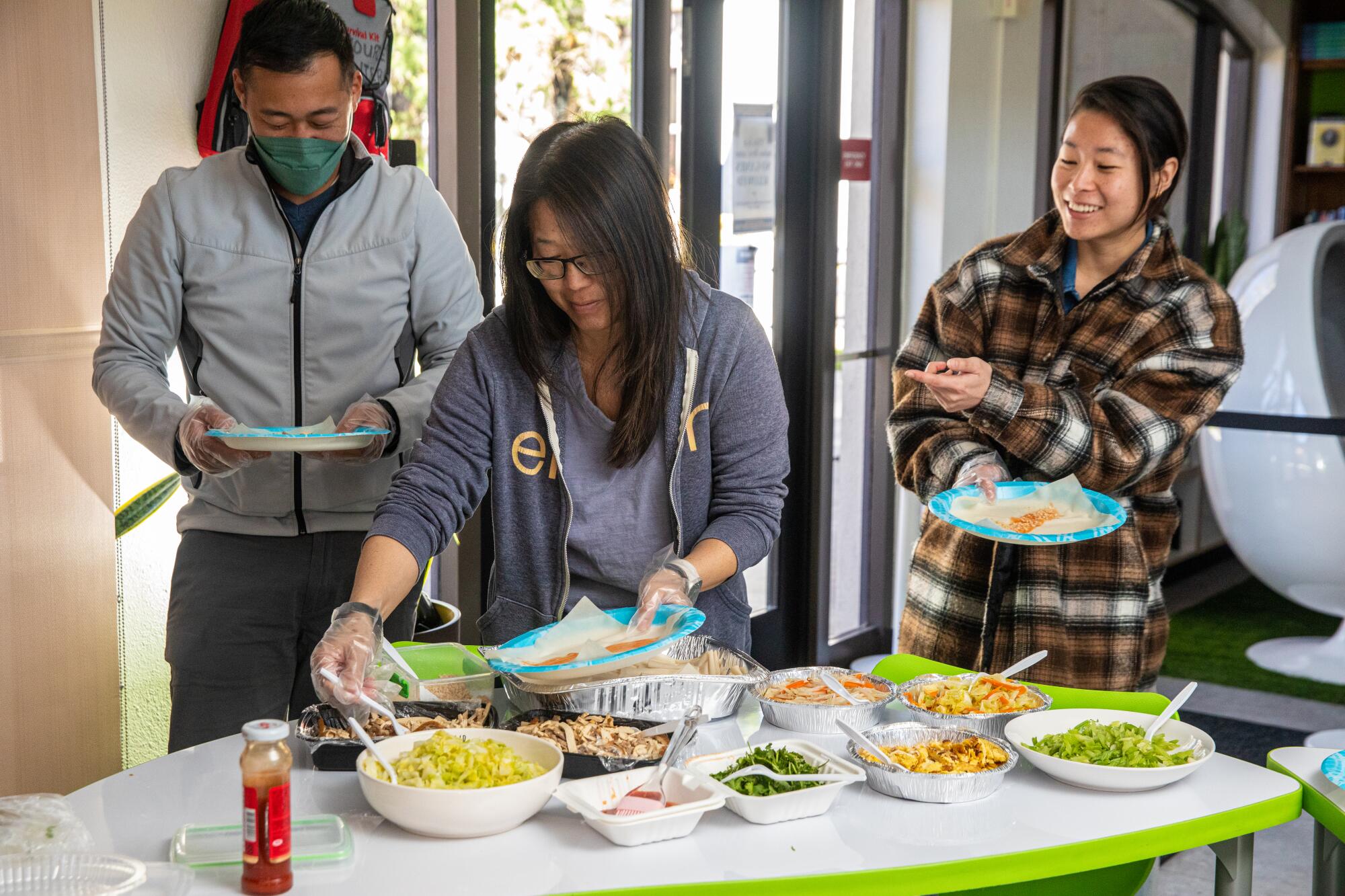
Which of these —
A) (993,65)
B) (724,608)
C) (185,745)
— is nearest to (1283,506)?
(993,65)

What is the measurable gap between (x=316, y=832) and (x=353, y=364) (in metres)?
1.13

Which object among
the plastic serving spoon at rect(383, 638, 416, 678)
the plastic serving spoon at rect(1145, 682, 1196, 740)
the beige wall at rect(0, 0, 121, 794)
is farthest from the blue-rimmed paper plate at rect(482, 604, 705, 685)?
the beige wall at rect(0, 0, 121, 794)

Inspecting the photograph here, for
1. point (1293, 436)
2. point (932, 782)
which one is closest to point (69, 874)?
point (932, 782)

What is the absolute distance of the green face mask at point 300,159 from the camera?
2.21 metres

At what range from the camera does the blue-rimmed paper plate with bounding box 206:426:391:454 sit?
1984 mm

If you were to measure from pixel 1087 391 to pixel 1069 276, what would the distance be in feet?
0.78

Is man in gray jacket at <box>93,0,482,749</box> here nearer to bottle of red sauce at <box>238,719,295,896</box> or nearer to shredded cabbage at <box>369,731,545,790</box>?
shredded cabbage at <box>369,731,545,790</box>

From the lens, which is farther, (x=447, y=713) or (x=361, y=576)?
(x=361, y=576)

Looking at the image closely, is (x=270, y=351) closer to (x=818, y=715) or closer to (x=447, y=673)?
(x=447, y=673)

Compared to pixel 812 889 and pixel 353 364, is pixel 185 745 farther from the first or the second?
pixel 812 889

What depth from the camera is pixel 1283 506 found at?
4.52m

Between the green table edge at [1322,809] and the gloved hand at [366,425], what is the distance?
4.79 feet

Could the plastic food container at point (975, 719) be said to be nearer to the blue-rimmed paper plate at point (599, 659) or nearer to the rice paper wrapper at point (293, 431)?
the blue-rimmed paper plate at point (599, 659)

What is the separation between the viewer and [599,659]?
1.69 m
